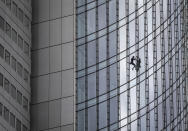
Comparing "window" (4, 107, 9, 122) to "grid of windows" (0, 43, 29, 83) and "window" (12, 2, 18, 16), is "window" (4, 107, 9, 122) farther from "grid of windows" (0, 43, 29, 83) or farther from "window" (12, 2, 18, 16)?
"window" (12, 2, 18, 16)

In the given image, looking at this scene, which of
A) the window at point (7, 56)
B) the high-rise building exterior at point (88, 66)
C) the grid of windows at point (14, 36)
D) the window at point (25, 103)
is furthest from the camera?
the window at point (25, 103)

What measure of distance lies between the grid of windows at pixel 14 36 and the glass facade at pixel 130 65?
15.7 feet

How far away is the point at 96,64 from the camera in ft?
215

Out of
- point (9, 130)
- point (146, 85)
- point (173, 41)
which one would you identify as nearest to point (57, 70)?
point (9, 130)

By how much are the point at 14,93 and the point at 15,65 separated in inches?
103

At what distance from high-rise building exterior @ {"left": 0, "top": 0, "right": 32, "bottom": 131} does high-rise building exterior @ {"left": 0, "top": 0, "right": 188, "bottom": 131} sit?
87mm

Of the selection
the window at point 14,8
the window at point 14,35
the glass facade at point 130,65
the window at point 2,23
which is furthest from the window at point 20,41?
the glass facade at point 130,65

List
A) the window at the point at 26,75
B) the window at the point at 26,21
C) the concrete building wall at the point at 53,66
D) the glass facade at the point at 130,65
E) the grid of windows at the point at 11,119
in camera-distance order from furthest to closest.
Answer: the glass facade at the point at 130,65, the window at the point at 26,21, the window at the point at 26,75, the concrete building wall at the point at 53,66, the grid of windows at the point at 11,119

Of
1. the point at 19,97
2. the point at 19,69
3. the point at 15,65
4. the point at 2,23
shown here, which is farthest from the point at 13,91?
the point at 2,23

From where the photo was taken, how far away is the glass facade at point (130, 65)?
64438 millimetres

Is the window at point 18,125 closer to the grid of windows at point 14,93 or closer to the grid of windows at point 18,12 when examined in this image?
the grid of windows at point 14,93

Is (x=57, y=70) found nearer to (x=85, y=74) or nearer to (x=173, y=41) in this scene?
(x=85, y=74)

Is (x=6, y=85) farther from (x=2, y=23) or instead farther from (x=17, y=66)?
(x=2, y=23)

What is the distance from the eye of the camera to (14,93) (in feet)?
196
